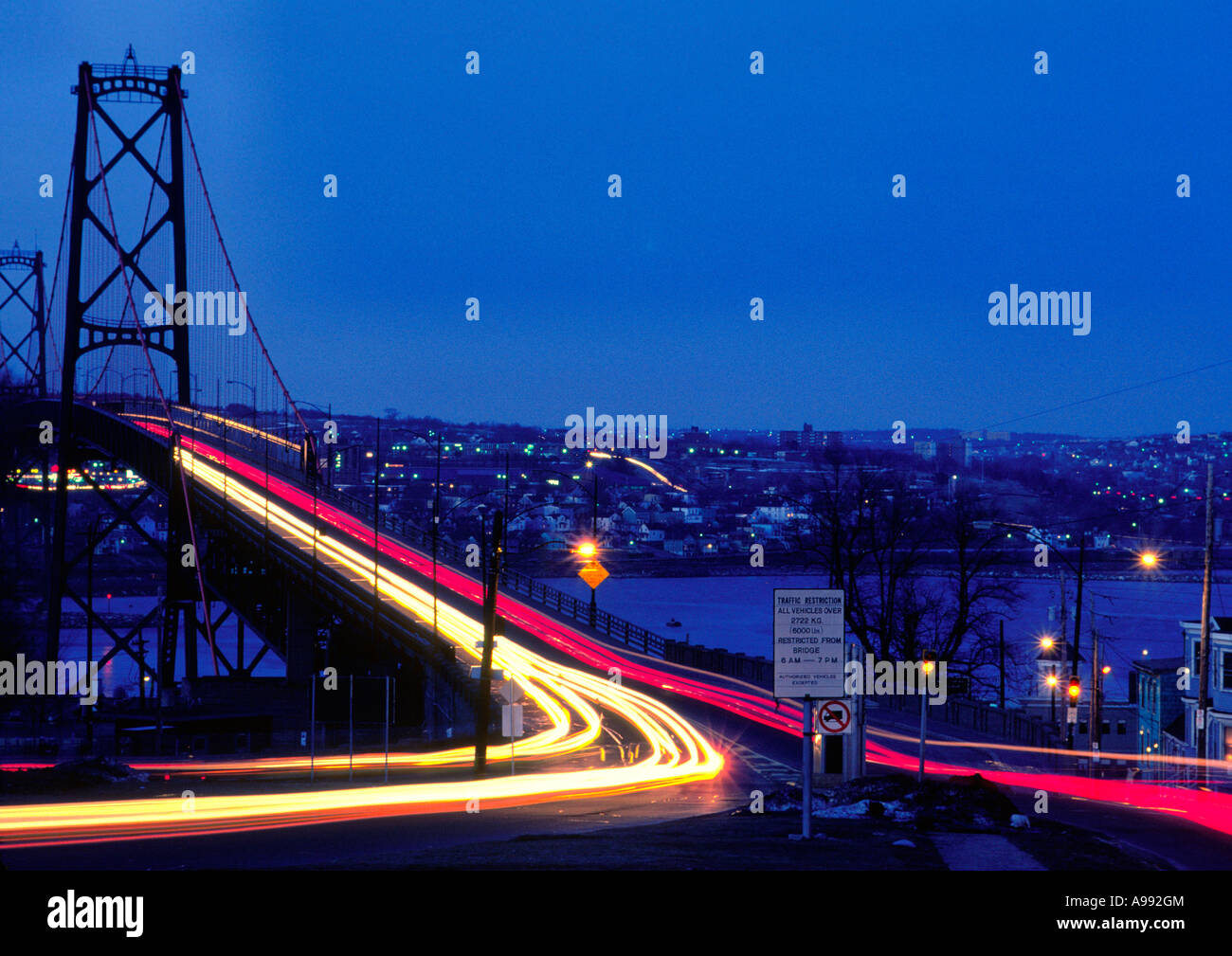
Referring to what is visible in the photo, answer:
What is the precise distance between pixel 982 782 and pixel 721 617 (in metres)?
111

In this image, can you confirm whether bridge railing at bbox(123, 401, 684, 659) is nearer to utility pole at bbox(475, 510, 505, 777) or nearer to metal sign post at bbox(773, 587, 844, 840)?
utility pole at bbox(475, 510, 505, 777)

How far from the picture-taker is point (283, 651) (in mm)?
58625

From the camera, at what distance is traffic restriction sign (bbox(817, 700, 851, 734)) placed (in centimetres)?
1464

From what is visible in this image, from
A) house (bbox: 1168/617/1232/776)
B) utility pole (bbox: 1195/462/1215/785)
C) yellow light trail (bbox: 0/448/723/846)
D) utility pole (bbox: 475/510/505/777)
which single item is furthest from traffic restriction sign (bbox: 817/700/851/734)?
house (bbox: 1168/617/1232/776)

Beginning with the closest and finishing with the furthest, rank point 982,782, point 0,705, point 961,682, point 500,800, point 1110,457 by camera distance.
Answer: point 982,782 → point 500,800 → point 961,682 → point 0,705 → point 1110,457

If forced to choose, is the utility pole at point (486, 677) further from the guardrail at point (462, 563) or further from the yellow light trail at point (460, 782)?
the guardrail at point (462, 563)

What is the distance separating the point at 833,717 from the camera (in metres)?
14.7

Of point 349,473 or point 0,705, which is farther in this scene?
point 349,473

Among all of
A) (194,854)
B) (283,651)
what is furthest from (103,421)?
(194,854)

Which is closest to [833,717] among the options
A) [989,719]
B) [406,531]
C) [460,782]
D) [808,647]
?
[808,647]

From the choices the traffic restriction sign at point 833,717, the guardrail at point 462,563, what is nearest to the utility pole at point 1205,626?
the guardrail at point 462,563

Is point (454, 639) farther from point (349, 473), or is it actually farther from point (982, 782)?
point (349, 473)
